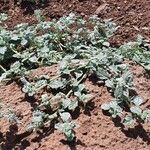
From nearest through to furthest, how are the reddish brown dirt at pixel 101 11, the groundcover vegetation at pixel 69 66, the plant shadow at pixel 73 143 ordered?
the plant shadow at pixel 73 143
the groundcover vegetation at pixel 69 66
the reddish brown dirt at pixel 101 11

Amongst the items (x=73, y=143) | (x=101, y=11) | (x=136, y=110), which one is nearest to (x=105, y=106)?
(x=136, y=110)

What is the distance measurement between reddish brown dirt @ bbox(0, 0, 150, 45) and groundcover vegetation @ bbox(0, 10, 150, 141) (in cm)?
20

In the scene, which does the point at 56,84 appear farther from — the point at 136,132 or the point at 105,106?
the point at 136,132

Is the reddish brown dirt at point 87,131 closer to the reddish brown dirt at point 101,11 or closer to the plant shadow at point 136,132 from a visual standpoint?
the plant shadow at point 136,132

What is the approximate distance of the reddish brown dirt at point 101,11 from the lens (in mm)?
3689

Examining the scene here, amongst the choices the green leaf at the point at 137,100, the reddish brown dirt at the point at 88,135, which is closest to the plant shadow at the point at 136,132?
the reddish brown dirt at the point at 88,135

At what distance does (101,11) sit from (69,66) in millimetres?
949

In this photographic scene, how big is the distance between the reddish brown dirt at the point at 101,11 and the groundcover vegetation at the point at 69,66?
7.8 inches

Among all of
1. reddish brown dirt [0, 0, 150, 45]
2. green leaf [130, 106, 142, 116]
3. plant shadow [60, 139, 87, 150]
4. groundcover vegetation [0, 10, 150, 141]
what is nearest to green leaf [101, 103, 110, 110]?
groundcover vegetation [0, 10, 150, 141]

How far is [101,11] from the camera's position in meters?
3.80

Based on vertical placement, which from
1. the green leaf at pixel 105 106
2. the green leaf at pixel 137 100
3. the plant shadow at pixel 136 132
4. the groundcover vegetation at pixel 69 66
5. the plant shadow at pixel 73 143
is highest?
the groundcover vegetation at pixel 69 66

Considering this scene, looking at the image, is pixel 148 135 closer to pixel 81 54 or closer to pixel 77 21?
pixel 81 54

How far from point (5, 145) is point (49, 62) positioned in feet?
2.18

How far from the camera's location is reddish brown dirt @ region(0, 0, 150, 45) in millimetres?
3689
